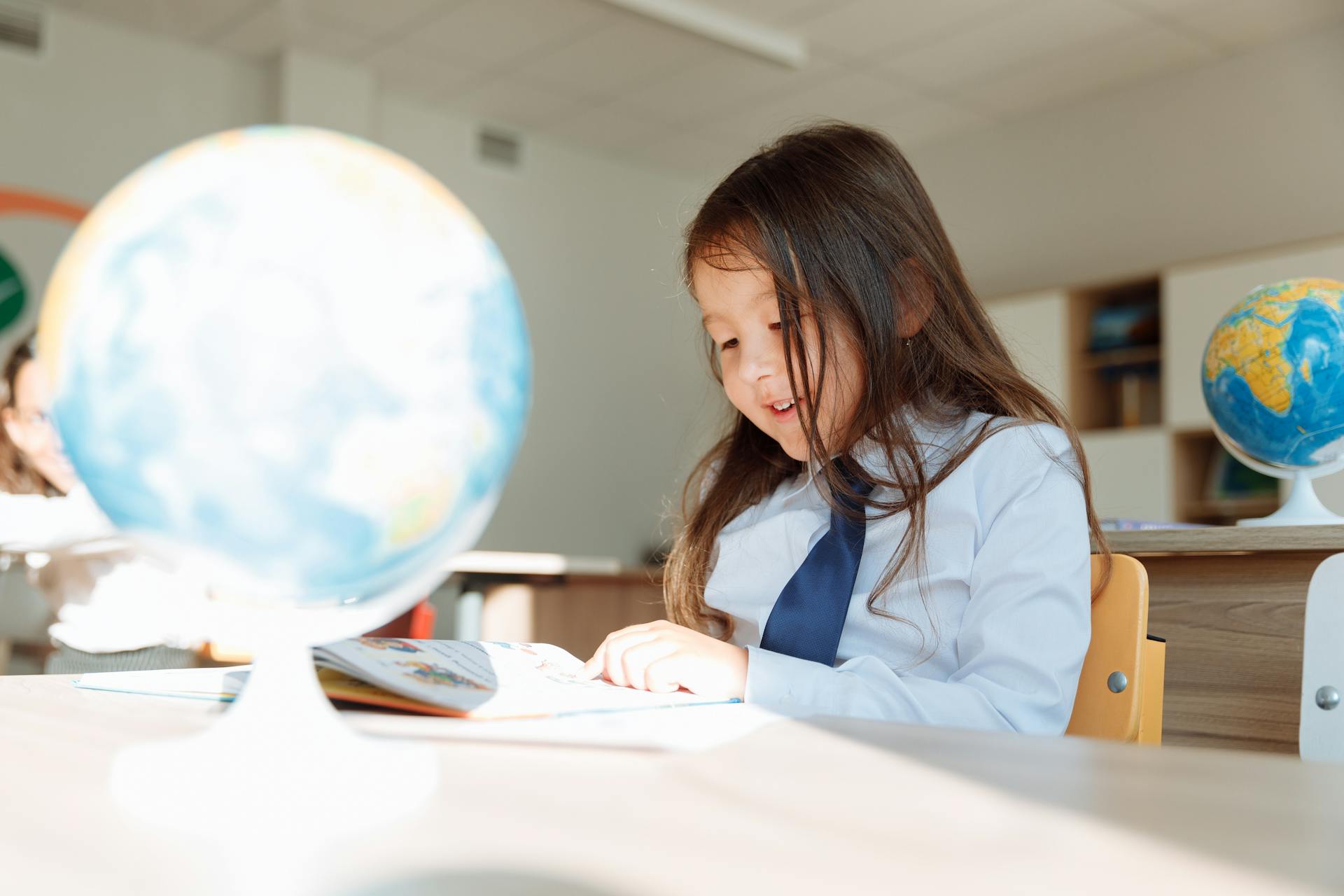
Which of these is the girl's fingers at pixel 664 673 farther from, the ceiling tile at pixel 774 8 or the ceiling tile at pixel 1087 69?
the ceiling tile at pixel 1087 69

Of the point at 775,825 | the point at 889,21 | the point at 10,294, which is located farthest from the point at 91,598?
the point at 889,21

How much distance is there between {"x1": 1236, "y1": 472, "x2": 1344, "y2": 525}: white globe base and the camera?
1504mm

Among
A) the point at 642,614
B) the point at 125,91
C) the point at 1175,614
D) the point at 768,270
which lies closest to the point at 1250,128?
the point at 642,614

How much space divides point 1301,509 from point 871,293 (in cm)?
80

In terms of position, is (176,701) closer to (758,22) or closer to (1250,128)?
(758,22)

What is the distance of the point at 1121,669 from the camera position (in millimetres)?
931

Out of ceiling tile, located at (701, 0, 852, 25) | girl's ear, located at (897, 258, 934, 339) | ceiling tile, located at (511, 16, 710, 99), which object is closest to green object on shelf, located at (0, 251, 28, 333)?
ceiling tile, located at (511, 16, 710, 99)

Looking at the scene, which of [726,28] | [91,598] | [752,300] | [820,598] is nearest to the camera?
[820,598]

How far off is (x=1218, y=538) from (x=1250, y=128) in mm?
4023

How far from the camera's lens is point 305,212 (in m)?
0.42

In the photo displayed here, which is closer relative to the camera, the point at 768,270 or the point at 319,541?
the point at 319,541

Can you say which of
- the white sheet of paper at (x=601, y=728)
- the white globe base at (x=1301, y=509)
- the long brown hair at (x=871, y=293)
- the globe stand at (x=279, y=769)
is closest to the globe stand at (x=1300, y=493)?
the white globe base at (x=1301, y=509)

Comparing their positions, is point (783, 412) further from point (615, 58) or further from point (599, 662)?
point (615, 58)

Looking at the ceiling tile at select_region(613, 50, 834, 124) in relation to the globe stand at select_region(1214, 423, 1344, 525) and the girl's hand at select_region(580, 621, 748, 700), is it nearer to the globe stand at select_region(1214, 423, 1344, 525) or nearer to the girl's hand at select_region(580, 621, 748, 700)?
the globe stand at select_region(1214, 423, 1344, 525)
